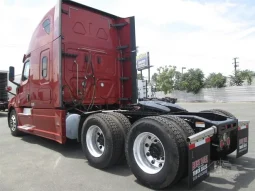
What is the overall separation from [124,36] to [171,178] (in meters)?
4.59

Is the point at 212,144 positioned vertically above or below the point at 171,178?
above

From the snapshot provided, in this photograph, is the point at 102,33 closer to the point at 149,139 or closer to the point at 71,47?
the point at 71,47

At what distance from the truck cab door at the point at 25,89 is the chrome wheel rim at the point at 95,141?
3.10 m

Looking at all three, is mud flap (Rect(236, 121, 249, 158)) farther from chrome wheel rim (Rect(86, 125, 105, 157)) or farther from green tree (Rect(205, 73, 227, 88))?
green tree (Rect(205, 73, 227, 88))

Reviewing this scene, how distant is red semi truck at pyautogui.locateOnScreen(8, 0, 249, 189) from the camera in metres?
→ 3.47

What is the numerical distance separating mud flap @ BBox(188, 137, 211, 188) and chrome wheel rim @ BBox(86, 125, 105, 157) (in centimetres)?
202

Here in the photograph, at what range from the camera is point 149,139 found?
386 centimetres

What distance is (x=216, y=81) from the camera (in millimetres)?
41500

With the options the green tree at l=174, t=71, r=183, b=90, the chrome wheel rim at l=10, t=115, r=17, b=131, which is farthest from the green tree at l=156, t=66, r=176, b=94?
the chrome wheel rim at l=10, t=115, r=17, b=131

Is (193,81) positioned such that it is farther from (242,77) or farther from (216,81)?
(242,77)

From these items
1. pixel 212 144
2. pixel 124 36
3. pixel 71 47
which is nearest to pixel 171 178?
pixel 212 144

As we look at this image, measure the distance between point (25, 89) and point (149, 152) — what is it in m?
4.99

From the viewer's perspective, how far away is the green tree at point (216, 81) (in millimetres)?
41594

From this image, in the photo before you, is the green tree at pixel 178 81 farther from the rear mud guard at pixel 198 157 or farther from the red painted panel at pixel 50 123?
the rear mud guard at pixel 198 157
